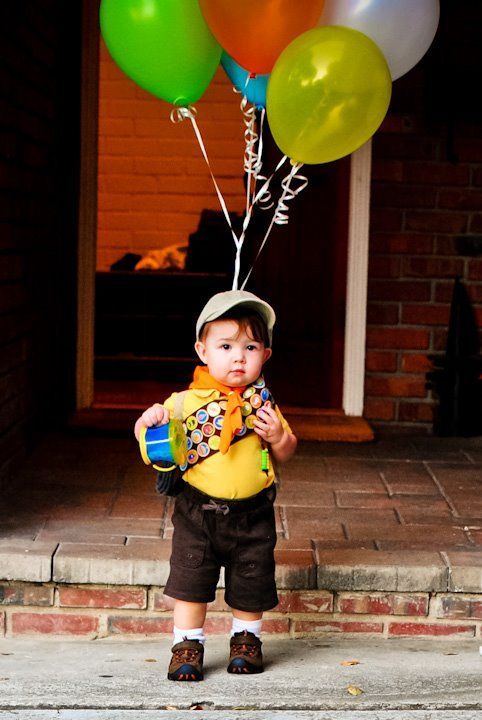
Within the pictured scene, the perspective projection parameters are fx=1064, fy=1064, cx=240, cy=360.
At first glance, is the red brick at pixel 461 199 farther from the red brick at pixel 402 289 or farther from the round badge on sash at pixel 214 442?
the round badge on sash at pixel 214 442

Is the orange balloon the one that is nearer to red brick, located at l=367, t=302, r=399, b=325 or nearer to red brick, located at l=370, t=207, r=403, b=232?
red brick, located at l=370, t=207, r=403, b=232

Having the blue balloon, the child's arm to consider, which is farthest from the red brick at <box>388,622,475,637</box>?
the blue balloon

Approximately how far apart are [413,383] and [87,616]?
8.88 ft

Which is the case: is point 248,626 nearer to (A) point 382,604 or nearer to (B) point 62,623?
(A) point 382,604

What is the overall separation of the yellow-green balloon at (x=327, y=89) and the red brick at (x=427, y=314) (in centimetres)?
262

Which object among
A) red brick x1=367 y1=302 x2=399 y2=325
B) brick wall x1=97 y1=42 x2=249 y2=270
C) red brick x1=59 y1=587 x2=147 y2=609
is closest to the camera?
red brick x1=59 y1=587 x2=147 y2=609

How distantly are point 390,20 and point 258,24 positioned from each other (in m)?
0.42

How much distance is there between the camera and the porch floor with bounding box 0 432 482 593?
10.9ft

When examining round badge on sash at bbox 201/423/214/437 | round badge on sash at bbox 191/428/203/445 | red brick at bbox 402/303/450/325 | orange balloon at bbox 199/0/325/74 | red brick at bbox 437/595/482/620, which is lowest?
red brick at bbox 437/595/482/620

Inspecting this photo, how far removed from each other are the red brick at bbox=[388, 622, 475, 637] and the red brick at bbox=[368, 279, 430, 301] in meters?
2.46

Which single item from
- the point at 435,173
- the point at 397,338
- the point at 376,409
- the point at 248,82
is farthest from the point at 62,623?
the point at 435,173

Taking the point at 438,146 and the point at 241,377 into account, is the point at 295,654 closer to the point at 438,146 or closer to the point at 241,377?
the point at 241,377

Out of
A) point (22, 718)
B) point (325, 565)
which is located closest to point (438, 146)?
point (325, 565)

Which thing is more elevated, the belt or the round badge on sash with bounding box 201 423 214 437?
the round badge on sash with bounding box 201 423 214 437
